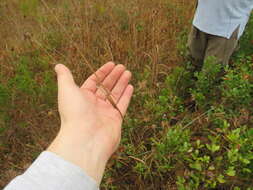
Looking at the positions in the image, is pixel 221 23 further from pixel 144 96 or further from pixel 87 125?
pixel 87 125

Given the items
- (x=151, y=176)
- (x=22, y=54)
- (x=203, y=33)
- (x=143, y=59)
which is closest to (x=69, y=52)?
(x=22, y=54)

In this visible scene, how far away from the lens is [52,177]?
81 centimetres

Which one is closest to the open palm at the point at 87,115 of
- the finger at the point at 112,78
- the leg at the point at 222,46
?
the finger at the point at 112,78

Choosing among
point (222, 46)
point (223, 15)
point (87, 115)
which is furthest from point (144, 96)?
point (223, 15)

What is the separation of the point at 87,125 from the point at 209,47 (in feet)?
4.45

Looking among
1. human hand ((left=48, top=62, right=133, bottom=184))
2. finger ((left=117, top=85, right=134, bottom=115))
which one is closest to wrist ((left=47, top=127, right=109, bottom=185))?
human hand ((left=48, top=62, right=133, bottom=184))

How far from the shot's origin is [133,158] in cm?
143

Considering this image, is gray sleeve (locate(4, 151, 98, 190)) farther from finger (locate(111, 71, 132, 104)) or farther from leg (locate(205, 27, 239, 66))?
leg (locate(205, 27, 239, 66))

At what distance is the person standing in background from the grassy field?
0.68 ft

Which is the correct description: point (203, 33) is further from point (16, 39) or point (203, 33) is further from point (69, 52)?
point (16, 39)

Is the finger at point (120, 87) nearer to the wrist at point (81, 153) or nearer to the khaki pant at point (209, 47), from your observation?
the wrist at point (81, 153)

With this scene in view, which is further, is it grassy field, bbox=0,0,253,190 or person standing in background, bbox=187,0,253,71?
person standing in background, bbox=187,0,253,71

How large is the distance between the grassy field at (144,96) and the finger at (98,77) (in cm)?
29

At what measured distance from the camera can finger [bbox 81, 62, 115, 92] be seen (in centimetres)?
157
